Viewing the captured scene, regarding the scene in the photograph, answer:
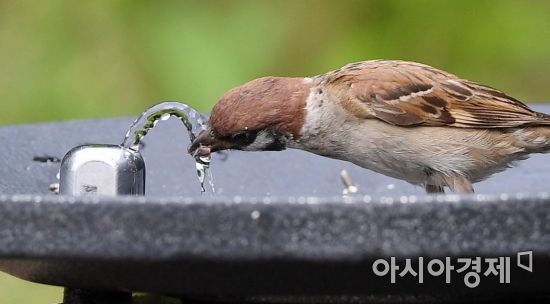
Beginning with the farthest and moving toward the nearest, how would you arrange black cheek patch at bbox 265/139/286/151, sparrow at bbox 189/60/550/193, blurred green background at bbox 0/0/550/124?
blurred green background at bbox 0/0/550/124 → sparrow at bbox 189/60/550/193 → black cheek patch at bbox 265/139/286/151

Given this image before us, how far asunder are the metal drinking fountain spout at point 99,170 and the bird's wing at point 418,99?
2.86 feet

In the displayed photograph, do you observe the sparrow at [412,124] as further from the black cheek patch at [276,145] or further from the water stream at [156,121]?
the water stream at [156,121]

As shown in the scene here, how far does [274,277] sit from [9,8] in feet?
8.74

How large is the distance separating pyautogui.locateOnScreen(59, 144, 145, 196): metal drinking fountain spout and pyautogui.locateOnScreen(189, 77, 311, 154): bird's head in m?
0.31

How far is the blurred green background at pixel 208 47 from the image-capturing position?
3584 mm

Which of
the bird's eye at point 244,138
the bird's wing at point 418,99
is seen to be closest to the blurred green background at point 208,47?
the bird's wing at point 418,99

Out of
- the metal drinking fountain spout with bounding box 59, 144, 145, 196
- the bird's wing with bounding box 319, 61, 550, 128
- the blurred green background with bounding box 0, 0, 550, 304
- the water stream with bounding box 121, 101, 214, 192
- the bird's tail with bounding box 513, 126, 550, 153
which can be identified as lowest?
the metal drinking fountain spout with bounding box 59, 144, 145, 196

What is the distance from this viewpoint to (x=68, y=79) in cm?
358

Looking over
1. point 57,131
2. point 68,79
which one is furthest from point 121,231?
point 68,79

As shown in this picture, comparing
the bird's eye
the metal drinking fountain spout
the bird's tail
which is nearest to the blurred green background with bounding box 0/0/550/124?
the bird's tail

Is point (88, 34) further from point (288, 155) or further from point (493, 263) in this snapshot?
point (493, 263)

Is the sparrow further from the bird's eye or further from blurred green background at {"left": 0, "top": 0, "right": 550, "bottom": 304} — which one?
blurred green background at {"left": 0, "top": 0, "right": 550, "bottom": 304}

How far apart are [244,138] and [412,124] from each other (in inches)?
24.2

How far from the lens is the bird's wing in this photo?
278cm
